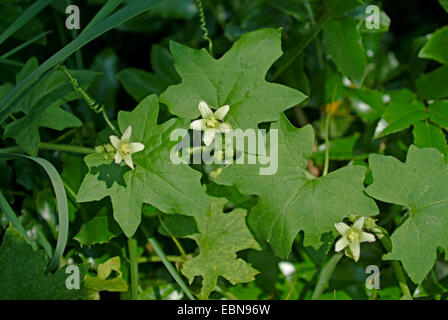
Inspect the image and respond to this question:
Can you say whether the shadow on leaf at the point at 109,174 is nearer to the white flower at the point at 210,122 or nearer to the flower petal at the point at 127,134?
the flower petal at the point at 127,134

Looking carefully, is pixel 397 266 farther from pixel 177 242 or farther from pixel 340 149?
pixel 177 242

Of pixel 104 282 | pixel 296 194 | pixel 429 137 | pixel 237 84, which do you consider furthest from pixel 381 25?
pixel 104 282

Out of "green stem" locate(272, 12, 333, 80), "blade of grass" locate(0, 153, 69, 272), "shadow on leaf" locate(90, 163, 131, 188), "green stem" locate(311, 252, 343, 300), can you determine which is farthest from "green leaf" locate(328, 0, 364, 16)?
"blade of grass" locate(0, 153, 69, 272)
